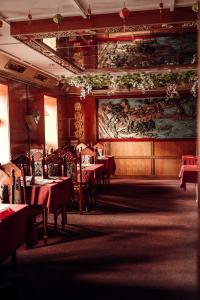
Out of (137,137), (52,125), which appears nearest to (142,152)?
(137,137)

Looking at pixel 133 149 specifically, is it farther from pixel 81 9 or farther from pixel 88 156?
pixel 81 9

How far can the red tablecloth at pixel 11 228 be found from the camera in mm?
3242

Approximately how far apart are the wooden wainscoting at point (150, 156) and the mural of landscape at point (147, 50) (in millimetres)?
3135

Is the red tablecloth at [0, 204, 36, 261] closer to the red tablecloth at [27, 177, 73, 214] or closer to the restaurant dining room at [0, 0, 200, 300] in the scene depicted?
the restaurant dining room at [0, 0, 200, 300]

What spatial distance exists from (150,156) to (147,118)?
122 centimetres

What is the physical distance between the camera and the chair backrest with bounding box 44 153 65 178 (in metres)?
5.77

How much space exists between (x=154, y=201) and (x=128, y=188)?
170 centimetres

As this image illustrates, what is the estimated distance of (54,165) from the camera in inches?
244

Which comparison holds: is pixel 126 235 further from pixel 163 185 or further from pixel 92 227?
pixel 163 185

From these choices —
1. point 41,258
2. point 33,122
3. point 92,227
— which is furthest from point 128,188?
point 41,258

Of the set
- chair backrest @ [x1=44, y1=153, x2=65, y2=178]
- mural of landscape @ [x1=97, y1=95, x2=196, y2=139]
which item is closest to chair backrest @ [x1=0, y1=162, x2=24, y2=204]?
chair backrest @ [x1=44, y1=153, x2=65, y2=178]

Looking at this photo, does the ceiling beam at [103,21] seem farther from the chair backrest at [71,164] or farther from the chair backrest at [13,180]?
the chair backrest at [71,164]

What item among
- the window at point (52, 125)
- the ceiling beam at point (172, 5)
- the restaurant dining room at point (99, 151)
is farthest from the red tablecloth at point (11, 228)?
the window at point (52, 125)

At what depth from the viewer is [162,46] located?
859 cm
